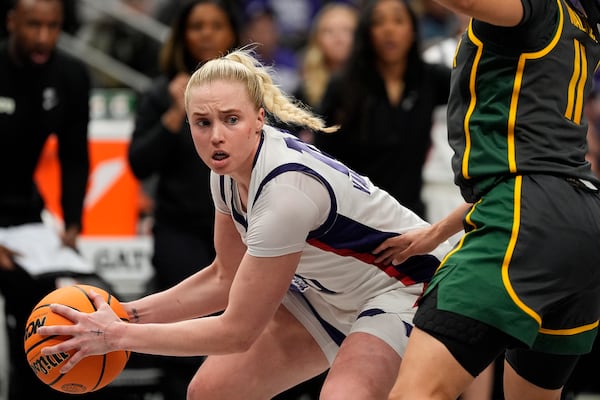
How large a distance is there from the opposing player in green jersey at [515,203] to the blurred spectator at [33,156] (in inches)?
122

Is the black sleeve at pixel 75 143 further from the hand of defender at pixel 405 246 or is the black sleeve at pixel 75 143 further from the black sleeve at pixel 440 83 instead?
the hand of defender at pixel 405 246

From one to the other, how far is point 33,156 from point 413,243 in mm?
3103

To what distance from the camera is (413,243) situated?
394 cm

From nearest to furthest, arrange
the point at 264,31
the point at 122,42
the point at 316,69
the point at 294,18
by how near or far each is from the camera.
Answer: the point at 316,69
the point at 264,31
the point at 122,42
the point at 294,18

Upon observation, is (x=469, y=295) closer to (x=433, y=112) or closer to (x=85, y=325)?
(x=85, y=325)

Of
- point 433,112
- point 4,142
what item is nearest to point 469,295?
point 433,112

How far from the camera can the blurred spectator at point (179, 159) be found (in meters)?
6.10

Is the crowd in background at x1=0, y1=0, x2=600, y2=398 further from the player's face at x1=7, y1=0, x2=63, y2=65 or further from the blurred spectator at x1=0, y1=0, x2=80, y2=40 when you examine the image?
the blurred spectator at x1=0, y1=0, x2=80, y2=40

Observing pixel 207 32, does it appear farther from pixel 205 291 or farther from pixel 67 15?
pixel 205 291

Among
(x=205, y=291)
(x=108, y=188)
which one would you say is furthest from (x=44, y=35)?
(x=205, y=291)

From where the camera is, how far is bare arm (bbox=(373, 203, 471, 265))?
3889 mm

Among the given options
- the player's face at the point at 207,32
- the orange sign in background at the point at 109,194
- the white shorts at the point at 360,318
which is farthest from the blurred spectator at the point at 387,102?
the white shorts at the point at 360,318

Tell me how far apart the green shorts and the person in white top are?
18.3 inches

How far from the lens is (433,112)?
6.20m
